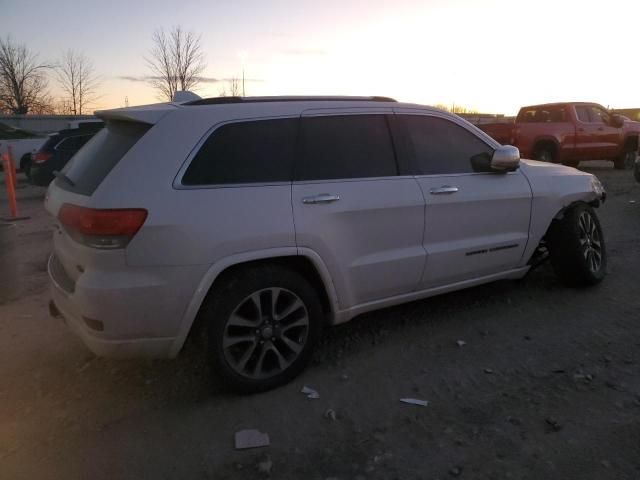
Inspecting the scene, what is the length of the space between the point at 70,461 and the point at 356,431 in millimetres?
1469

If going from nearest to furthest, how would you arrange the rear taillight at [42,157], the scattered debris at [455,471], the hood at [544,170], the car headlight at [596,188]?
the scattered debris at [455,471] → the hood at [544,170] → the car headlight at [596,188] → the rear taillight at [42,157]

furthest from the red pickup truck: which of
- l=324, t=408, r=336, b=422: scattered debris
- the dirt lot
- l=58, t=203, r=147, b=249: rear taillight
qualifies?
l=58, t=203, r=147, b=249: rear taillight

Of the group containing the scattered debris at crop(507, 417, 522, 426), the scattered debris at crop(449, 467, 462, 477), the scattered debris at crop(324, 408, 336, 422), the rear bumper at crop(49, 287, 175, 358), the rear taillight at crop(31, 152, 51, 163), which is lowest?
the scattered debris at crop(324, 408, 336, 422)

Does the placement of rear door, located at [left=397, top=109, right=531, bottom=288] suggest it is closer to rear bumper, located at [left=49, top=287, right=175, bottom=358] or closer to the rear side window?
rear bumper, located at [left=49, top=287, right=175, bottom=358]

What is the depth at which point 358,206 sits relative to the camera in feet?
11.9

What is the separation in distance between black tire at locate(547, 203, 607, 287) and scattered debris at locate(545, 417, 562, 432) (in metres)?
2.19

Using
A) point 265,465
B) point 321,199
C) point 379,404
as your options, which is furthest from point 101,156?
point 379,404

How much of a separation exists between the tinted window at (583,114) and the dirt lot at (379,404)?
11.6 m

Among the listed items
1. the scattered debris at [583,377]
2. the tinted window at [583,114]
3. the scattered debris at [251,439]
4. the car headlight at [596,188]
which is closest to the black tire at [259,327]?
the scattered debris at [251,439]

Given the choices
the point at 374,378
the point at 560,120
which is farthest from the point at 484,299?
the point at 560,120

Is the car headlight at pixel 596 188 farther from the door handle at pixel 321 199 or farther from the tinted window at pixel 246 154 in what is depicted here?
the tinted window at pixel 246 154

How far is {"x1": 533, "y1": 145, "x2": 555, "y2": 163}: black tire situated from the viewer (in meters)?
14.9

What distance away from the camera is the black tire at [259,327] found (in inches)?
128

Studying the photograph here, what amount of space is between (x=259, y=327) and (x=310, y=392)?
1.69 feet
